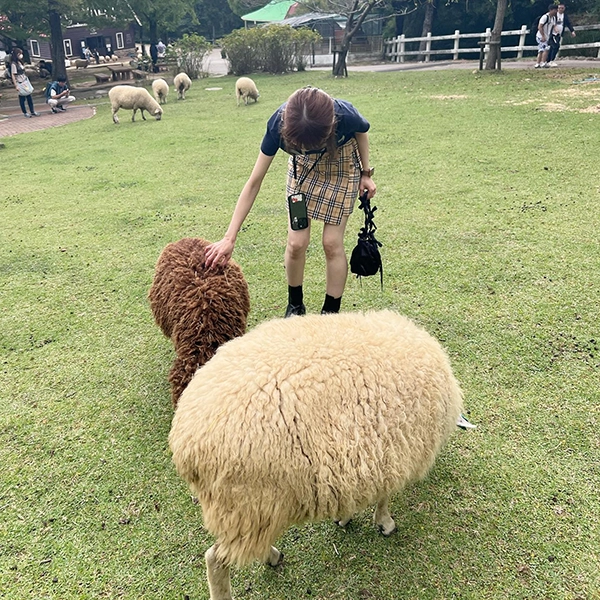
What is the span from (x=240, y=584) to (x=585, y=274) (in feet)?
11.5

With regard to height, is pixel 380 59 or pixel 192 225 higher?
pixel 380 59

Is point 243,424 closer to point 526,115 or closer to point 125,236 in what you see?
point 125,236

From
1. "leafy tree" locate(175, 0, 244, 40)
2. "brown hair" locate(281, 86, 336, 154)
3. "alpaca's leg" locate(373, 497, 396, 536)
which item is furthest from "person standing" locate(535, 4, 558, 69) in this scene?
"leafy tree" locate(175, 0, 244, 40)

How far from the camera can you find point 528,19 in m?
23.3

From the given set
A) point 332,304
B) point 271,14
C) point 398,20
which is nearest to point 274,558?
point 332,304

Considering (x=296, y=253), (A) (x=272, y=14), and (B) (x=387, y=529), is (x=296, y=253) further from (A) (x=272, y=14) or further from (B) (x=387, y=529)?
(A) (x=272, y=14)

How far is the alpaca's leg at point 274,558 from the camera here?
1913 mm

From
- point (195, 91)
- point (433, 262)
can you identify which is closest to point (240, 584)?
point (433, 262)

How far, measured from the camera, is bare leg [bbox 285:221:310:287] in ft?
10.0

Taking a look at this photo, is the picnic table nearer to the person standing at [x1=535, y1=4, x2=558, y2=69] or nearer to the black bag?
the person standing at [x1=535, y1=4, x2=558, y2=69]

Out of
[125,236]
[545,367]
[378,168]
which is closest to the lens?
[545,367]

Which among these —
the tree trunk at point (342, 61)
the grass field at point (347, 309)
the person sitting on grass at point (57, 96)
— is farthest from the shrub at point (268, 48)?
the grass field at point (347, 309)

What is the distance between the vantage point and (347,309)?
368 centimetres

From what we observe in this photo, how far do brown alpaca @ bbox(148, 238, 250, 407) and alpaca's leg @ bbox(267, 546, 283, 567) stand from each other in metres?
0.87
